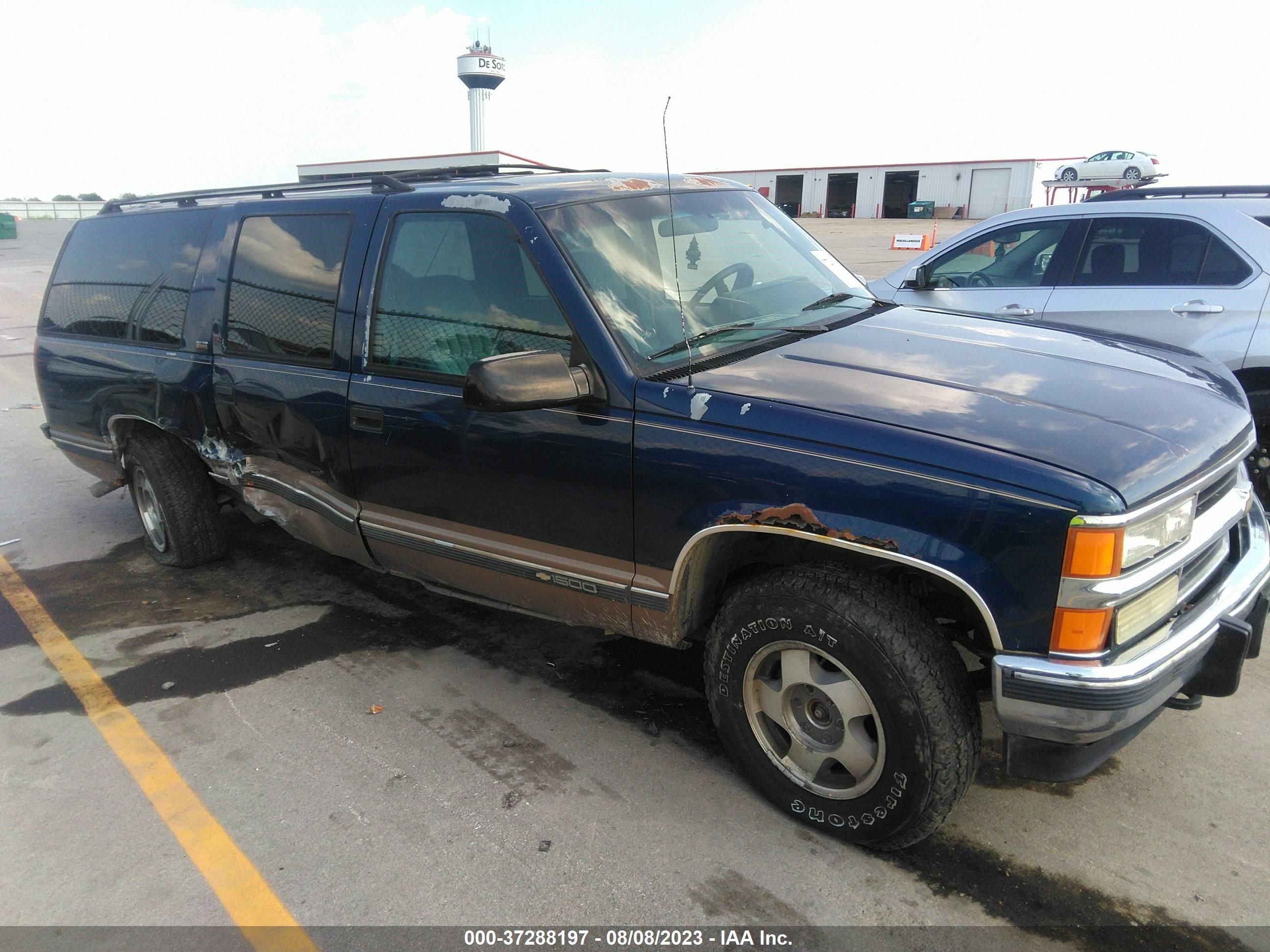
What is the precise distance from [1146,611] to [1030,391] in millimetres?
712

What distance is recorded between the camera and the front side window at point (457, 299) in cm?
319

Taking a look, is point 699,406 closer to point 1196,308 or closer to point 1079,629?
point 1079,629

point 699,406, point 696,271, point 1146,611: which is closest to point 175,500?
point 696,271

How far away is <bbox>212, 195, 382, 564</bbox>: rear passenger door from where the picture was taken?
12.2ft

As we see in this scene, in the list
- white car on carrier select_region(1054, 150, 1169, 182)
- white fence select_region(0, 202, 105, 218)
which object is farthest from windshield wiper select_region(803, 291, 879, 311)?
white fence select_region(0, 202, 105, 218)

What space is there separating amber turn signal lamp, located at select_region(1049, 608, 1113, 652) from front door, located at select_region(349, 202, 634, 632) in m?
1.31

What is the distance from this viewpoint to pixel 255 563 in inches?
→ 206

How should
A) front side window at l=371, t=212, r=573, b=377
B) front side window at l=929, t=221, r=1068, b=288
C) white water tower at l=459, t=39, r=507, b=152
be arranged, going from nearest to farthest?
front side window at l=371, t=212, r=573, b=377 → front side window at l=929, t=221, r=1068, b=288 → white water tower at l=459, t=39, r=507, b=152

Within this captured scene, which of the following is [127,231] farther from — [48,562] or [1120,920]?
[1120,920]

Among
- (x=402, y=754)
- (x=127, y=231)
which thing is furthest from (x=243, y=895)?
(x=127, y=231)

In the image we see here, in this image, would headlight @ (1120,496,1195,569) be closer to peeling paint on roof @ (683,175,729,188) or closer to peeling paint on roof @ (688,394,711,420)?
peeling paint on roof @ (688,394,711,420)

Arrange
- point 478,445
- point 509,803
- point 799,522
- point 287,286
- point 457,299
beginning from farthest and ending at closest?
point 287,286 < point 457,299 < point 478,445 < point 509,803 < point 799,522

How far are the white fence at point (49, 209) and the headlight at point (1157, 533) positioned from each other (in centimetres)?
7242

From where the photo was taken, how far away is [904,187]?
51656 mm
